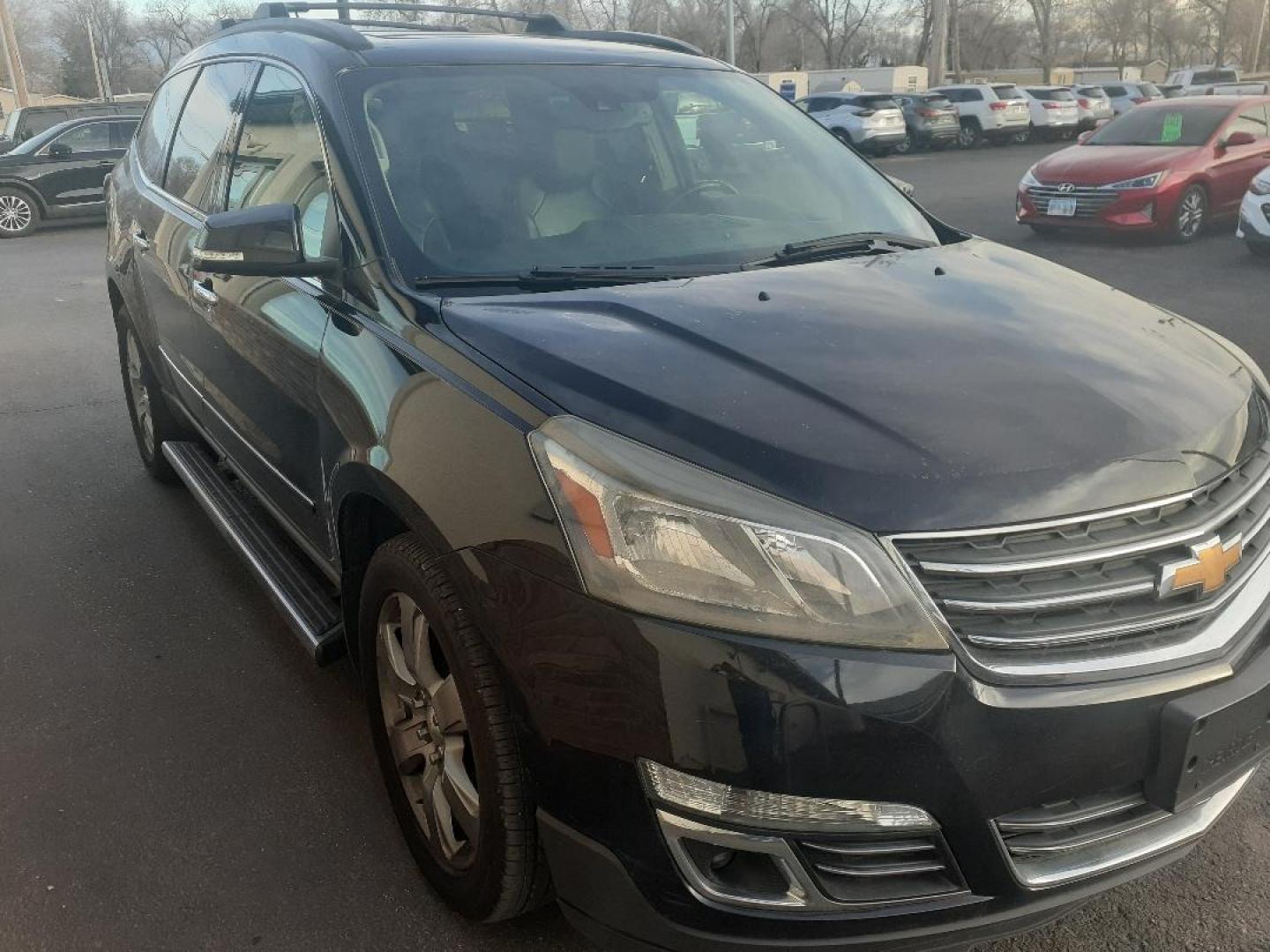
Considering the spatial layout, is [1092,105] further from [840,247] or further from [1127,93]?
[840,247]

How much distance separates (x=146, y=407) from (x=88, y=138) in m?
15.0

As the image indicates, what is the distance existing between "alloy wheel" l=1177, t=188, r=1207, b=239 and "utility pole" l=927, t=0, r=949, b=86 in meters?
34.2

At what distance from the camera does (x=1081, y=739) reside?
1792 millimetres

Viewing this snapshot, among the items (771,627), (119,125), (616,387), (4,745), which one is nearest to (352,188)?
(616,387)

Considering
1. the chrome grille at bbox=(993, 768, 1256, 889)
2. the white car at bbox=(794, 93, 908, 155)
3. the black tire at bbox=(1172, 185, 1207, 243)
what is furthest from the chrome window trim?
the white car at bbox=(794, 93, 908, 155)

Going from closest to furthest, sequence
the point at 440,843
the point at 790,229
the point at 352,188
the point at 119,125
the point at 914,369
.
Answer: the point at 914,369 → the point at 440,843 → the point at 352,188 → the point at 790,229 → the point at 119,125

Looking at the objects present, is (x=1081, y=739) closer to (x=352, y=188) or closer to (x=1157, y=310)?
(x=1157, y=310)

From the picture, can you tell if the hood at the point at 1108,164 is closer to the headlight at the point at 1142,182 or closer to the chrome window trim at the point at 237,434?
the headlight at the point at 1142,182

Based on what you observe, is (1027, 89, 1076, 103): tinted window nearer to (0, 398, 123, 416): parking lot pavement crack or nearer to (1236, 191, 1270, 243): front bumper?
(1236, 191, 1270, 243): front bumper

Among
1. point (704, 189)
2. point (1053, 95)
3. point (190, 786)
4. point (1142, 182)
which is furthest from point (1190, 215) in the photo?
point (1053, 95)

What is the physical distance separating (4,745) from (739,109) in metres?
2.89

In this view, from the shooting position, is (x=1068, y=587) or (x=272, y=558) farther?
(x=272, y=558)

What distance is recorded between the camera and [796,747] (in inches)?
67.8

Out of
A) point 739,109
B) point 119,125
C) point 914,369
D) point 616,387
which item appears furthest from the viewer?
point 119,125
